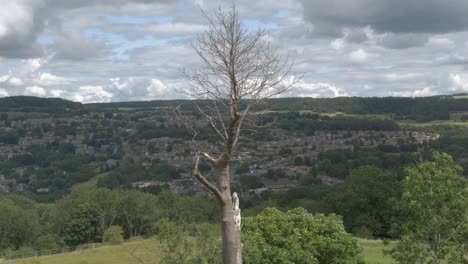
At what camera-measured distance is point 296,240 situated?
28.7 meters

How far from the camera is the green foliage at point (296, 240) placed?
27.5m

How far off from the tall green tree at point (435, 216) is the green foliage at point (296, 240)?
3655 millimetres

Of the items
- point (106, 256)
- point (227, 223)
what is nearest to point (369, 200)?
point (106, 256)

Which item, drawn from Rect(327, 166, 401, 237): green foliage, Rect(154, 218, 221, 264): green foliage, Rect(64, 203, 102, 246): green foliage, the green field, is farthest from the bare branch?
Rect(64, 203, 102, 246): green foliage

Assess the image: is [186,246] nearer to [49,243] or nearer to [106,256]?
Result: [106,256]

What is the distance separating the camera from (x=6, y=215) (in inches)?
3654

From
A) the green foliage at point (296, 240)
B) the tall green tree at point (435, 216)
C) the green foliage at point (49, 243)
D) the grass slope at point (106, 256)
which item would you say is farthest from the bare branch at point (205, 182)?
the green foliage at point (49, 243)

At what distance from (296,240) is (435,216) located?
7.46 metres

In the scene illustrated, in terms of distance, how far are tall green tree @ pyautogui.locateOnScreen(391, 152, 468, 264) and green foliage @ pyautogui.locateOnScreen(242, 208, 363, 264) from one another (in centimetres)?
365

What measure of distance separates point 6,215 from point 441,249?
84913 mm

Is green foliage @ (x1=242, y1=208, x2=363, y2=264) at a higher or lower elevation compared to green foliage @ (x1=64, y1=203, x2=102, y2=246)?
higher

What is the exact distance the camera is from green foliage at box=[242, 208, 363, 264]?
90.2 feet

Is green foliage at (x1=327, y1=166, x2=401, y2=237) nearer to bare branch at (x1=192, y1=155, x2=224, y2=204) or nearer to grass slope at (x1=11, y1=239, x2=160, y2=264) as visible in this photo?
grass slope at (x1=11, y1=239, x2=160, y2=264)

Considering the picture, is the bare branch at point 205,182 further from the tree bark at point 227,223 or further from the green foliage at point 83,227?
the green foliage at point 83,227
